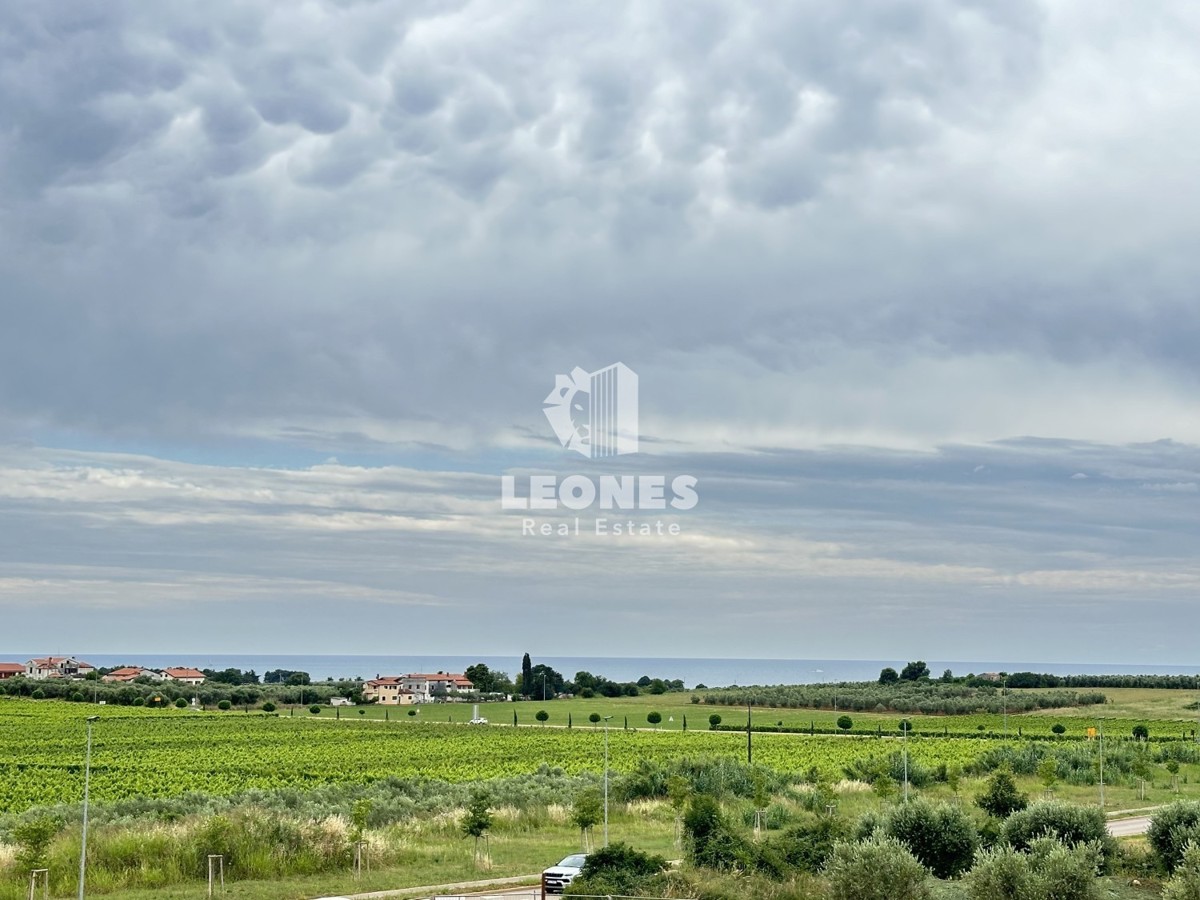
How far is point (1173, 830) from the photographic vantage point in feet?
95.5

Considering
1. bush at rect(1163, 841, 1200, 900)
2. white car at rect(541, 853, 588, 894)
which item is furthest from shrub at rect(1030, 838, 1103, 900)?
white car at rect(541, 853, 588, 894)

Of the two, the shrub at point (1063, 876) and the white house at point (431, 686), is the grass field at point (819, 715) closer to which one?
the white house at point (431, 686)

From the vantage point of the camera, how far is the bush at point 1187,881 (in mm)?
21969

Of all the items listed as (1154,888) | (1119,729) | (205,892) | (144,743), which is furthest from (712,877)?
(1119,729)

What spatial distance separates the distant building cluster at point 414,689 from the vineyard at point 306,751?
56090mm

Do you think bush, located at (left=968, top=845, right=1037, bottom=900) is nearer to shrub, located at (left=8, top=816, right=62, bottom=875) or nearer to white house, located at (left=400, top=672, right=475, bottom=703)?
shrub, located at (left=8, top=816, right=62, bottom=875)

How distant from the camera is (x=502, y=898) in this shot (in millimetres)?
27688

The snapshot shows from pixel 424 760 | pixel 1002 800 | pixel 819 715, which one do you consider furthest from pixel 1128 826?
pixel 819 715

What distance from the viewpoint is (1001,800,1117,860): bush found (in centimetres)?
2959

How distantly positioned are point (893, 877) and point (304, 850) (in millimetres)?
16330

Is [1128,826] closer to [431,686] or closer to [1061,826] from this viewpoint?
[1061,826]

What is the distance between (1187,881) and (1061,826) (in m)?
7.30

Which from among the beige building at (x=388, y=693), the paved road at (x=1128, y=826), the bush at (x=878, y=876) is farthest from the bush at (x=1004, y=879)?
the beige building at (x=388, y=693)

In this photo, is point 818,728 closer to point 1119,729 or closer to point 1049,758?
point 1119,729
